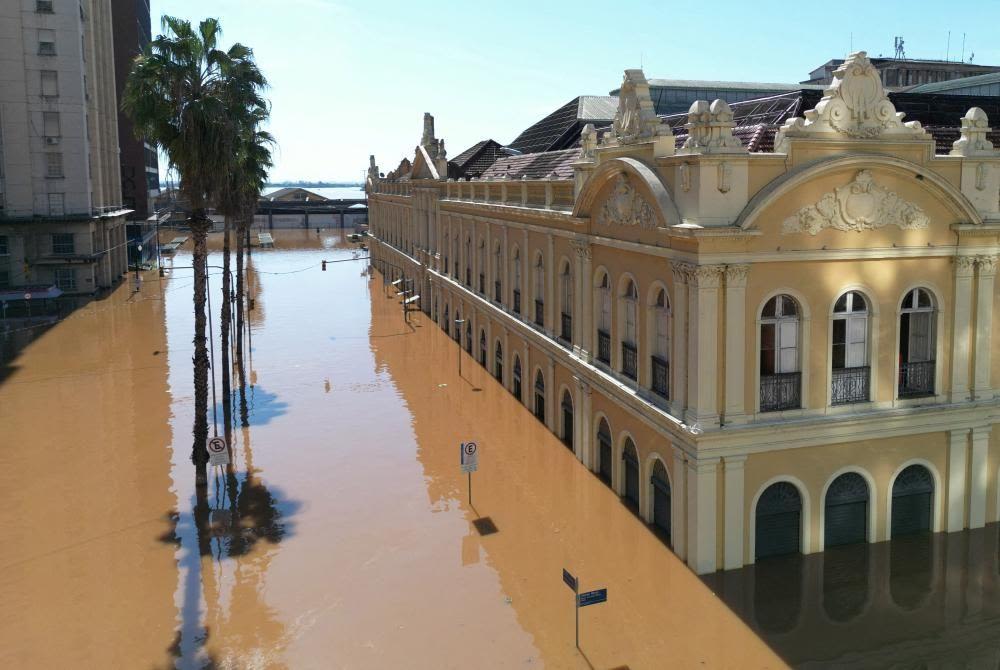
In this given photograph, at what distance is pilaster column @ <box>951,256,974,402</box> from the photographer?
1948 centimetres

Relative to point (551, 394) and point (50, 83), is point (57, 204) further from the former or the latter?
point (551, 394)

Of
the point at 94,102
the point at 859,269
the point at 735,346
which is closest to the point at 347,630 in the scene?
the point at 735,346

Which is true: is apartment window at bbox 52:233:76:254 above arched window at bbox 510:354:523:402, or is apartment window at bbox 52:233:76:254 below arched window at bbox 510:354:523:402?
above

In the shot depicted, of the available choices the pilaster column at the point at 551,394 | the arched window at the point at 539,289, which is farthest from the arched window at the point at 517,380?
the pilaster column at the point at 551,394

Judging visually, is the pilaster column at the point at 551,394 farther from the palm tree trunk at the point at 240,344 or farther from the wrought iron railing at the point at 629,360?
the palm tree trunk at the point at 240,344

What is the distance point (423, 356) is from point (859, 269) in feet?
90.0

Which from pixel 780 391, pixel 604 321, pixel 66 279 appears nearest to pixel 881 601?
pixel 780 391

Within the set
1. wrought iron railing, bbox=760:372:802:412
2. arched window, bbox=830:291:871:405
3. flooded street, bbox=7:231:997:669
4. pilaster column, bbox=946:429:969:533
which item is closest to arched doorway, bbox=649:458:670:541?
flooded street, bbox=7:231:997:669

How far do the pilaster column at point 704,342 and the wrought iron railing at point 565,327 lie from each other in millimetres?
9277

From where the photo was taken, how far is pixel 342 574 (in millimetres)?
19000

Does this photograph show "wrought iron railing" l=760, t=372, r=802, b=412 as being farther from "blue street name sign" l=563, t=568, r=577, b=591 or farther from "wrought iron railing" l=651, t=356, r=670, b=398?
"blue street name sign" l=563, t=568, r=577, b=591

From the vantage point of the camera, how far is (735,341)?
1808cm

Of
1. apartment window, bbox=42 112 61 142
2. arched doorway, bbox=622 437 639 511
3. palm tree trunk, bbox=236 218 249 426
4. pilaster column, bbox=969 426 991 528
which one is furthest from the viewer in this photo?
apartment window, bbox=42 112 61 142

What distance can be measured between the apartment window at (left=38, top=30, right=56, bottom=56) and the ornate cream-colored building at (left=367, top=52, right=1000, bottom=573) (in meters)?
52.8
